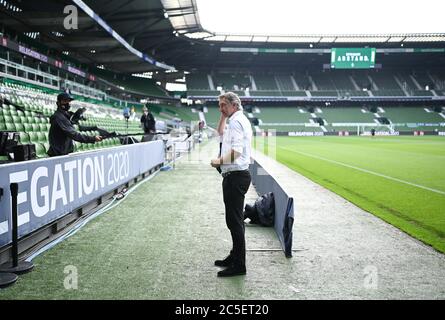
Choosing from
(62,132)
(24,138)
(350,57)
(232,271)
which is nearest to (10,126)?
(24,138)

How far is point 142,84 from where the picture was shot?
193 ft

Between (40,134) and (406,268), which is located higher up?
(40,134)

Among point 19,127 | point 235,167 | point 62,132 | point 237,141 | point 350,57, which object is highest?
point 350,57

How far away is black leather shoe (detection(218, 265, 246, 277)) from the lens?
163 inches

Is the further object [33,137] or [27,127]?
[27,127]

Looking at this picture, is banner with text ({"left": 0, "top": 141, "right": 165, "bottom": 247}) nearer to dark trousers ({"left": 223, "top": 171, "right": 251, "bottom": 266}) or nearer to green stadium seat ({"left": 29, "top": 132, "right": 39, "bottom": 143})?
green stadium seat ({"left": 29, "top": 132, "right": 39, "bottom": 143})

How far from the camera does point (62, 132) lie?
6008 millimetres

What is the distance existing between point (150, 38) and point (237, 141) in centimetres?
4682

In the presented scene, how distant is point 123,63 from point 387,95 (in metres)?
44.0

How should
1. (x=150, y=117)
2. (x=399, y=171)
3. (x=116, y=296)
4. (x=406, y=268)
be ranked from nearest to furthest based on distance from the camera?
(x=116, y=296) < (x=406, y=268) < (x=399, y=171) < (x=150, y=117)

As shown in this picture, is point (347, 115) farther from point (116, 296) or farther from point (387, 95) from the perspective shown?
point (116, 296)

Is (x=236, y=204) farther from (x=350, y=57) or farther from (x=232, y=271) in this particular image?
(x=350, y=57)
